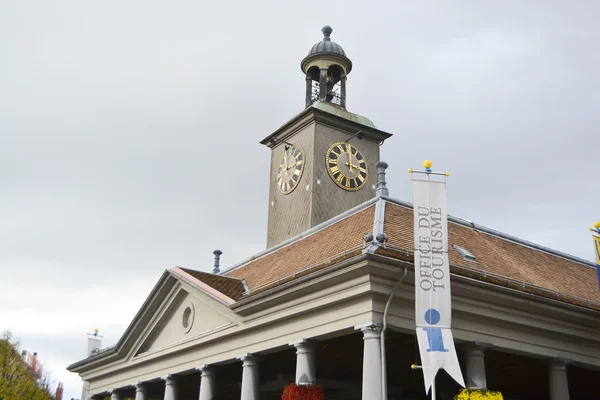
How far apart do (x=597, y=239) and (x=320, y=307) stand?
413 inches

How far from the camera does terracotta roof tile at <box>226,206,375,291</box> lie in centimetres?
2428

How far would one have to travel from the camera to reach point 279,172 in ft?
139

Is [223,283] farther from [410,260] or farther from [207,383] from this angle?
[410,260]

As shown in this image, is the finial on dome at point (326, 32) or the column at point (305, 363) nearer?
the column at point (305, 363)

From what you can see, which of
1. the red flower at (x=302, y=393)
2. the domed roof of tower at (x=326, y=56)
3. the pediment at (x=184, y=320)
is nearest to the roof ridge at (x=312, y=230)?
the pediment at (x=184, y=320)

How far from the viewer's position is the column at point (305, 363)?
2206cm

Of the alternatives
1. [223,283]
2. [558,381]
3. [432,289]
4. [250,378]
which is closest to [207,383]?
[250,378]

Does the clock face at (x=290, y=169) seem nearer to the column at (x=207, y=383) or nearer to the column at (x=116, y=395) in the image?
the column at (x=116, y=395)

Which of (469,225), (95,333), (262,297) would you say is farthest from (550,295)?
(95,333)

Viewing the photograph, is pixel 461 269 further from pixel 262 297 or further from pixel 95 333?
pixel 95 333

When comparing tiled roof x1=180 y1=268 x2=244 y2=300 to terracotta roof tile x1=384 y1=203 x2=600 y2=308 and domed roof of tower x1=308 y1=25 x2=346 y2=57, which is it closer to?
terracotta roof tile x1=384 y1=203 x2=600 y2=308

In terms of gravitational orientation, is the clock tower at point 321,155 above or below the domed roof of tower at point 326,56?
below

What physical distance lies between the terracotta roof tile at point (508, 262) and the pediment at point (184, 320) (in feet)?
21.8

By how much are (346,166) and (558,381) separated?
18858 mm
